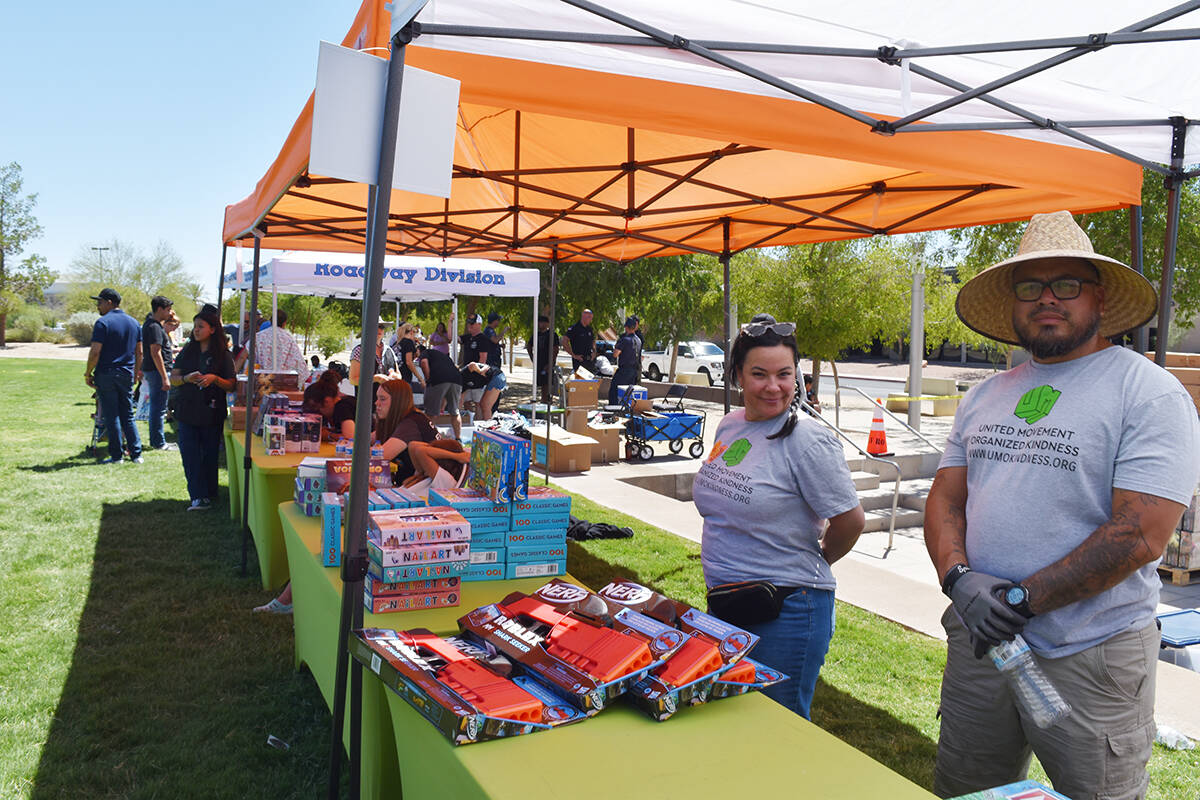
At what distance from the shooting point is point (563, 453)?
983cm

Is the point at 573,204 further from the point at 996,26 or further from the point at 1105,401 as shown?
the point at 1105,401

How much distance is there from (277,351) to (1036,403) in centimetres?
868

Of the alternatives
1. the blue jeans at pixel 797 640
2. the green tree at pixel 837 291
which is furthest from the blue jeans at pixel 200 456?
the green tree at pixel 837 291

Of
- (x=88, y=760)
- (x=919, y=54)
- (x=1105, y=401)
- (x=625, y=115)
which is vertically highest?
(x=919, y=54)

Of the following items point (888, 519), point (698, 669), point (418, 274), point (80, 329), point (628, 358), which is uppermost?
point (418, 274)

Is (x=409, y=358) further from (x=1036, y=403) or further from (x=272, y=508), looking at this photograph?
(x=1036, y=403)

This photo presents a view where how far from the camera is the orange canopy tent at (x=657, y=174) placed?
2578 millimetres

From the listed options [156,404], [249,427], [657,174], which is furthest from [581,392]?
[657,174]

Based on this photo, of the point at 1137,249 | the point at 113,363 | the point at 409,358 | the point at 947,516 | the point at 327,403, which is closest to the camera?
the point at 947,516

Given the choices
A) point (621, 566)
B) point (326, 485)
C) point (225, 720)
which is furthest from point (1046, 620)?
point (621, 566)

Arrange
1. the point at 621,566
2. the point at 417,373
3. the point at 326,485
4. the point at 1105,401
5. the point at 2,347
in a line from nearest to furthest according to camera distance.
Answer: the point at 1105,401
the point at 326,485
the point at 621,566
the point at 417,373
the point at 2,347

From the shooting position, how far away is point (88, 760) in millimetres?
3207

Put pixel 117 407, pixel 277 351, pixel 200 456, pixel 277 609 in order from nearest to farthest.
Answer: pixel 277 609
pixel 200 456
pixel 277 351
pixel 117 407

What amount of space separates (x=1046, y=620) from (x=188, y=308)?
245ft
